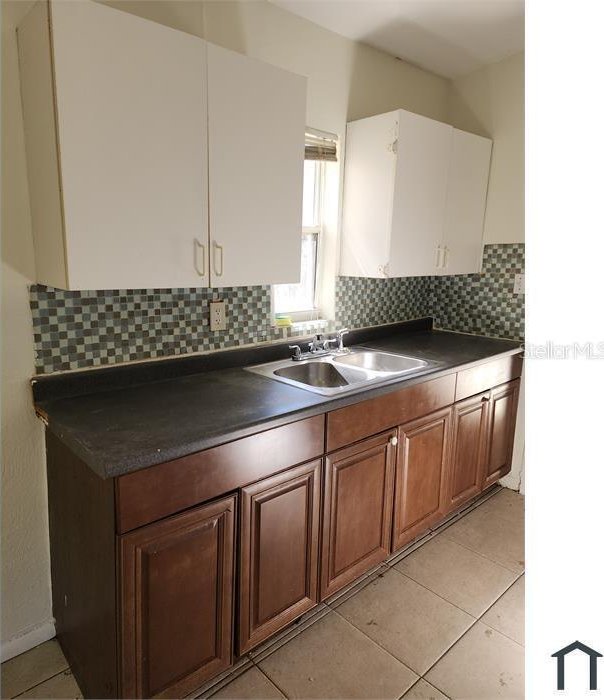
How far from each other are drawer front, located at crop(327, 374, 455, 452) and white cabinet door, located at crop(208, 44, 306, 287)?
56 centimetres

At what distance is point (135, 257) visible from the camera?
58.7 inches

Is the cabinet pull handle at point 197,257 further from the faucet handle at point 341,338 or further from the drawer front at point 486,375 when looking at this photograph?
the drawer front at point 486,375

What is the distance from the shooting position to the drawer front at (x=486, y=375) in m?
2.35

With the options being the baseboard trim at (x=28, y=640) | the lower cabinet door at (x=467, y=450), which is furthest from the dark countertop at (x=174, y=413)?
the baseboard trim at (x=28, y=640)

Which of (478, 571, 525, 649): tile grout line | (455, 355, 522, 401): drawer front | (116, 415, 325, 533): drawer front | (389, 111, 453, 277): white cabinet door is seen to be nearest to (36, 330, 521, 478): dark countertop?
(116, 415, 325, 533): drawer front

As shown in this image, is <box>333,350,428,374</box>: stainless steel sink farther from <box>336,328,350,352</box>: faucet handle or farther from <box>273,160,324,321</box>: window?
<box>273,160,324,321</box>: window

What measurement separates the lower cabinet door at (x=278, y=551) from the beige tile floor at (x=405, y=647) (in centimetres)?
14

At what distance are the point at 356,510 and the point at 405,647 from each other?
0.49 meters

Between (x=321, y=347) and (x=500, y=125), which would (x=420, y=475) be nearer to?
(x=321, y=347)

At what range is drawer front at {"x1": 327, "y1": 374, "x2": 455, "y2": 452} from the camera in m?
1.78
